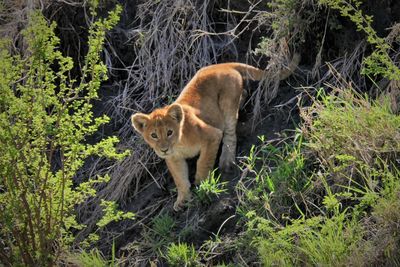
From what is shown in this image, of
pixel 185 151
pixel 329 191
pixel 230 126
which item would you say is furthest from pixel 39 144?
pixel 329 191

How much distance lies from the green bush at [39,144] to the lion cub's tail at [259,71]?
201 centimetres

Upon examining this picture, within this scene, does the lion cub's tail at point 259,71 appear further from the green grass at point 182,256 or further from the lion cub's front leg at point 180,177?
the green grass at point 182,256

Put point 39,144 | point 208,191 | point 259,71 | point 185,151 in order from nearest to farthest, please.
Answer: point 39,144
point 208,191
point 185,151
point 259,71

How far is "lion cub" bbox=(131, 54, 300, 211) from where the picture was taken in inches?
357

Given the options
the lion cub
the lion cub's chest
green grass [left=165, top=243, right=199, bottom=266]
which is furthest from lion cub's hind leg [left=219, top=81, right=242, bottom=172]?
green grass [left=165, top=243, right=199, bottom=266]

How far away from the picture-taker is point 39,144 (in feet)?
26.2

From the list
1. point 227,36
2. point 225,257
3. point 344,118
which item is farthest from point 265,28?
point 225,257

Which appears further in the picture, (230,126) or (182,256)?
(230,126)

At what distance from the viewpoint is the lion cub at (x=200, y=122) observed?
9078mm

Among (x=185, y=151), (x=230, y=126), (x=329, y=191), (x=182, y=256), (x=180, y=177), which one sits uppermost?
(x=329, y=191)

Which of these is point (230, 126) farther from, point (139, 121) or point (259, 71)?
point (139, 121)

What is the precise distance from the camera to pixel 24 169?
7957 mm

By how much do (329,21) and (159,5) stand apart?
7.71 ft

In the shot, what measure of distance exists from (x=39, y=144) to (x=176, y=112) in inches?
66.0
